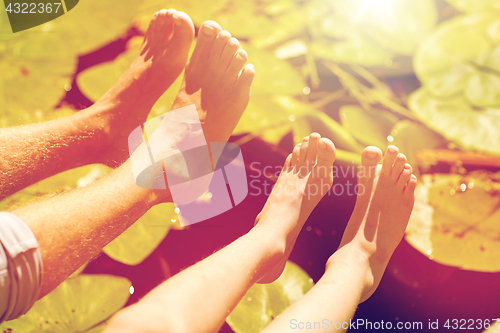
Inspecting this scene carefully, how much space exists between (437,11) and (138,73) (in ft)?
3.76

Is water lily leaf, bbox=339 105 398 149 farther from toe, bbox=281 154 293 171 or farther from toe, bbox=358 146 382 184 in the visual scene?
toe, bbox=281 154 293 171

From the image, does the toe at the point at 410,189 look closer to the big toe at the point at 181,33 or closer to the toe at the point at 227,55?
the toe at the point at 227,55

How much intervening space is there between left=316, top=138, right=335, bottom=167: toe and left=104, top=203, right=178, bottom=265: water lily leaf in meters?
0.48

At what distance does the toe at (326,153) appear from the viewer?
0.84 metres

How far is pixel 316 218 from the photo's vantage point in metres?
0.88

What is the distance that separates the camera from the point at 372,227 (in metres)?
0.79

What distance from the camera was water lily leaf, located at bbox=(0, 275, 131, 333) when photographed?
0.71m

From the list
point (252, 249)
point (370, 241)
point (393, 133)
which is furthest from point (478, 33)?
point (252, 249)

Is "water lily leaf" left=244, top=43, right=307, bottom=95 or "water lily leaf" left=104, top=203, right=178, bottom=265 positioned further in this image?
"water lily leaf" left=244, top=43, right=307, bottom=95

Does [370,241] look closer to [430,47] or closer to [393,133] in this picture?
[393,133]

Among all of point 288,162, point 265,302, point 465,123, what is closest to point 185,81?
point 288,162

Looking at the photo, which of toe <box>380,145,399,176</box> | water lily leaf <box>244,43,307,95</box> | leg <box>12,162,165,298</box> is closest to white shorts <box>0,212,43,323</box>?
leg <box>12,162,165,298</box>

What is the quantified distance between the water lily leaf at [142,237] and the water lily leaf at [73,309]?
0.09 m

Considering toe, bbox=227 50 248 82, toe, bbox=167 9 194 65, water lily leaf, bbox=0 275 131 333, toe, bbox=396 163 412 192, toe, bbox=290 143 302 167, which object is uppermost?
toe, bbox=167 9 194 65
